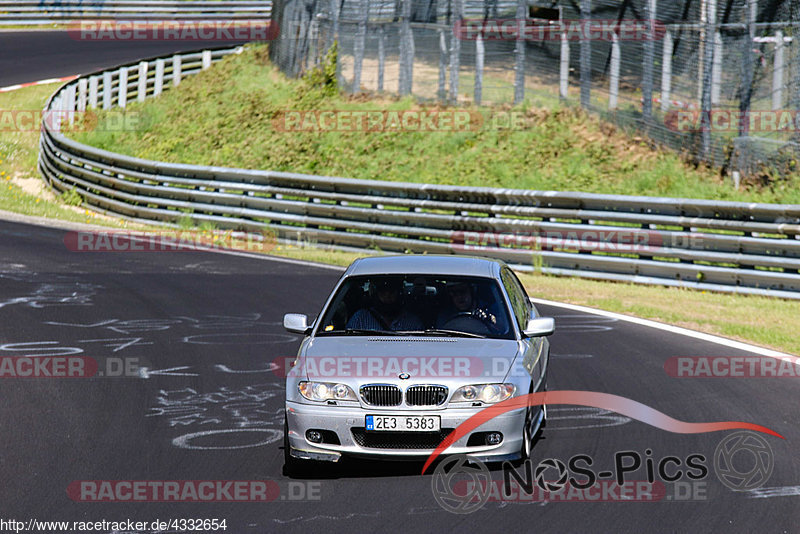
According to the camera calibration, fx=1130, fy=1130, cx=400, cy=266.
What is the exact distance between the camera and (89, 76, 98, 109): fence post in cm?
3331

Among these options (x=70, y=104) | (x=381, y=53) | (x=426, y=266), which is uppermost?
(x=426, y=266)

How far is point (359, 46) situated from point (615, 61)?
7.72 metres

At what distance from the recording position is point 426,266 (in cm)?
892

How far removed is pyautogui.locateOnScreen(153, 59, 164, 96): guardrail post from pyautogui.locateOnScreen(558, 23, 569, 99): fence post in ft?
51.4

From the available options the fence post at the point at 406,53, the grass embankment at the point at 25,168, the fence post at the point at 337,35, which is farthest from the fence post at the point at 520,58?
the grass embankment at the point at 25,168

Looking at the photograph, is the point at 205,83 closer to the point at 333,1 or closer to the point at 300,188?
the point at 333,1

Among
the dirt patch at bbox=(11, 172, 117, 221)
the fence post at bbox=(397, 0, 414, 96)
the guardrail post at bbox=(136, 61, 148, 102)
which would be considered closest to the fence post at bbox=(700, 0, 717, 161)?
the fence post at bbox=(397, 0, 414, 96)

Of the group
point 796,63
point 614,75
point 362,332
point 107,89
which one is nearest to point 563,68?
point 614,75

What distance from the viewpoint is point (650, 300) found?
15375mm

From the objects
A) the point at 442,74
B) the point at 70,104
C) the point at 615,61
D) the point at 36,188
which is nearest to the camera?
the point at 615,61

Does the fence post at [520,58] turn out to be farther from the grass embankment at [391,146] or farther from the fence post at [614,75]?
the fence post at [614,75]

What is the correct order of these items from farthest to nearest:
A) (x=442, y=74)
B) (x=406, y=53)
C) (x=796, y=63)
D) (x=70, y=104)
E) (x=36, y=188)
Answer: (x=70, y=104)
(x=36, y=188)
(x=406, y=53)
(x=442, y=74)
(x=796, y=63)

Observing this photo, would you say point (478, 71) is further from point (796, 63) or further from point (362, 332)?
point (362, 332)

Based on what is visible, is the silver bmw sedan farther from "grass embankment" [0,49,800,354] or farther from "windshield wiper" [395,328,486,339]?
"grass embankment" [0,49,800,354]
